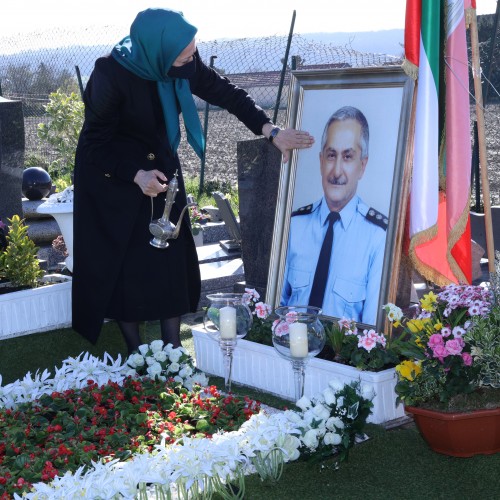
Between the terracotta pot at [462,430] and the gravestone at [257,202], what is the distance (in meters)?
2.20

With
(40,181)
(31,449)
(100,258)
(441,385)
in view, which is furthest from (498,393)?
(40,181)

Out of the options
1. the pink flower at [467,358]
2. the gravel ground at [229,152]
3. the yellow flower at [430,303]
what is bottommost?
the gravel ground at [229,152]

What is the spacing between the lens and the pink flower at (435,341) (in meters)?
3.47

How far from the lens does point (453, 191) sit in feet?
14.0

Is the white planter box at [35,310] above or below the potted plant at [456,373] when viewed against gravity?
below

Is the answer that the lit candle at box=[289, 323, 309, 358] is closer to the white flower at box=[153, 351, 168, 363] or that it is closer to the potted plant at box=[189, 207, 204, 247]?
the white flower at box=[153, 351, 168, 363]

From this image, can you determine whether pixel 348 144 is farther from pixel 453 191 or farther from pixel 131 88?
pixel 131 88

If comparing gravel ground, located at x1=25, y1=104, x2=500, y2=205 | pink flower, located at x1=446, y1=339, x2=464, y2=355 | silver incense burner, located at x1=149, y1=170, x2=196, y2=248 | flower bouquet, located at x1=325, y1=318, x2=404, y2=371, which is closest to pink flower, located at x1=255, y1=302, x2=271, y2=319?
flower bouquet, located at x1=325, y1=318, x2=404, y2=371

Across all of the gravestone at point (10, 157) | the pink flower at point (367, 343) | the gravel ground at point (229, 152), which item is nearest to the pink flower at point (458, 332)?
the pink flower at point (367, 343)

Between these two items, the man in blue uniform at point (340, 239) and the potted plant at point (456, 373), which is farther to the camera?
the man in blue uniform at point (340, 239)

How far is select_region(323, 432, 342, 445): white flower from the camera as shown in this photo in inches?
130

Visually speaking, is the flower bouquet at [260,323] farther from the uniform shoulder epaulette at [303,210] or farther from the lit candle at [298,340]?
the lit candle at [298,340]

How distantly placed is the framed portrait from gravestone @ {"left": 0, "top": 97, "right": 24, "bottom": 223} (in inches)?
93.3

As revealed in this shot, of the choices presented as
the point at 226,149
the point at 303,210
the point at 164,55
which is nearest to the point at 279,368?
the point at 303,210
